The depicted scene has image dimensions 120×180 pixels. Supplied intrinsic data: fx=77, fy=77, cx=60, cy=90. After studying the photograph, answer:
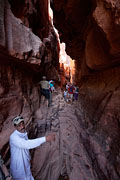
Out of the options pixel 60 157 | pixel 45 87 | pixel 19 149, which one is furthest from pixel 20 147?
pixel 45 87

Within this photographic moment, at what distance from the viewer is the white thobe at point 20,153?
117 cm

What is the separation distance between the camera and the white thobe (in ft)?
3.85

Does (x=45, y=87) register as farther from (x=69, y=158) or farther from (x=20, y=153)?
(x=20, y=153)

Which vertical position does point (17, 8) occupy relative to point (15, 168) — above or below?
above

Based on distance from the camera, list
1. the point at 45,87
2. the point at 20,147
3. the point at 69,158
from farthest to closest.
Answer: the point at 45,87 → the point at 69,158 → the point at 20,147

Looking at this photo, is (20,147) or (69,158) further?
(69,158)

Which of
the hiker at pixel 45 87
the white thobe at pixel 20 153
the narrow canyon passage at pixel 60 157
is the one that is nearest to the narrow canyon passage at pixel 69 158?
the narrow canyon passage at pixel 60 157

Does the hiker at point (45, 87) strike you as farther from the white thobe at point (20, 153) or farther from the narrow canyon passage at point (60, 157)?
the white thobe at point (20, 153)

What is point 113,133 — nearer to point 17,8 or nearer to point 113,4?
point 113,4

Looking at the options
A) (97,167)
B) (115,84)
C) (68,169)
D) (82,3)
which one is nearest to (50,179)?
(68,169)

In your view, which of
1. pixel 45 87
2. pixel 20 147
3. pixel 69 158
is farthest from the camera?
pixel 45 87

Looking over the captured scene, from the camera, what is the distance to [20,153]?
1273 mm

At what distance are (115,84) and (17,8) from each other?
5.94 metres

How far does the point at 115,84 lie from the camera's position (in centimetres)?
258
